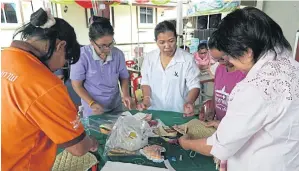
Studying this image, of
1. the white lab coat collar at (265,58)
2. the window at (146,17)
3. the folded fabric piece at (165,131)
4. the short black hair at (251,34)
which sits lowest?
the folded fabric piece at (165,131)

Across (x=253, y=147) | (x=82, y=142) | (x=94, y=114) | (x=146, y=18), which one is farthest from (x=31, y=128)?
(x=146, y=18)

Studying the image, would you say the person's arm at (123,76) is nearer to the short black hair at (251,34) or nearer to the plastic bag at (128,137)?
the plastic bag at (128,137)

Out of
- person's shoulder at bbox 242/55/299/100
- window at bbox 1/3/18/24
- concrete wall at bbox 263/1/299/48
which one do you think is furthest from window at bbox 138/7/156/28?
person's shoulder at bbox 242/55/299/100

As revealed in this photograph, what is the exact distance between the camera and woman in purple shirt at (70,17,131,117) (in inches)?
73.0

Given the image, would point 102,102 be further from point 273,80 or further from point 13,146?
point 273,80

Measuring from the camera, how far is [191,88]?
77.6 inches

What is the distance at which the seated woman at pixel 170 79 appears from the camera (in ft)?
6.41

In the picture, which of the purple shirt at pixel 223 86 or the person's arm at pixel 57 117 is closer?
the person's arm at pixel 57 117

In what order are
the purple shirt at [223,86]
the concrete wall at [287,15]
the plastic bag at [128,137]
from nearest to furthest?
the plastic bag at [128,137], the purple shirt at [223,86], the concrete wall at [287,15]

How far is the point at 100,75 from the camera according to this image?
80.1 inches

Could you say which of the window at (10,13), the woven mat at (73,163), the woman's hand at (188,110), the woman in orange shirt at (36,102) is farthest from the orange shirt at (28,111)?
the window at (10,13)

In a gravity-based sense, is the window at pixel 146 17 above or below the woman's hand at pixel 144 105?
above

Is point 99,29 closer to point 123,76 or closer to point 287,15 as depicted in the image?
point 123,76

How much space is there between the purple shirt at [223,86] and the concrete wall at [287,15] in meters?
2.11
